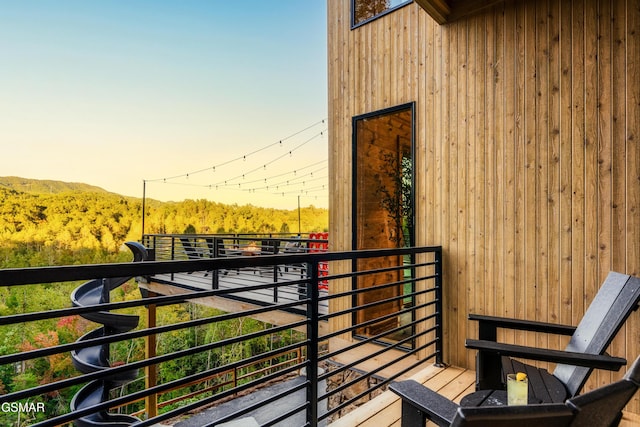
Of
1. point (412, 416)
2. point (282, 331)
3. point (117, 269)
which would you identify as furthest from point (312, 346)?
point (282, 331)

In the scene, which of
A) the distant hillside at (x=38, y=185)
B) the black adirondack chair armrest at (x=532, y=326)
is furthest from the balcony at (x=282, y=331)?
the distant hillside at (x=38, y=185)

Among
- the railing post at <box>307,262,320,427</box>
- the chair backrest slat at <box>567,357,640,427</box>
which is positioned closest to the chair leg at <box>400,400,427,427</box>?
the chair backrest slat at <box>567,357,640,427</box>

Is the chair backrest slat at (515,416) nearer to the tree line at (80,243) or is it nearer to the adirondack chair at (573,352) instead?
the adirondack chair at (573,352)

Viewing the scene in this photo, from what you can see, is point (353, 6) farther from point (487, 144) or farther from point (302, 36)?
point (302, 36)

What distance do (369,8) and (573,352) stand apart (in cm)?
395

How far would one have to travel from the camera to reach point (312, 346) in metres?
2.12

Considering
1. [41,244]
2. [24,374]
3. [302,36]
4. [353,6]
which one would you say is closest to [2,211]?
[41,244]

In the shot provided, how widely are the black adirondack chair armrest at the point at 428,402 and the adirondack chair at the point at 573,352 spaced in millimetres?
508

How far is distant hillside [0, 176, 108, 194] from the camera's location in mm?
17250

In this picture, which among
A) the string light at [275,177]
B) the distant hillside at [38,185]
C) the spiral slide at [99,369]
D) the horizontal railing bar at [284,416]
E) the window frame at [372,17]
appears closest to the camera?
the horizontal railing bar at [284,416]

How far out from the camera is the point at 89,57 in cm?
1518

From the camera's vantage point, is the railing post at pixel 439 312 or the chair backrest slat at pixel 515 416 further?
the railing post at pixel 439 312

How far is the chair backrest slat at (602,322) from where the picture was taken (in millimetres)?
1747

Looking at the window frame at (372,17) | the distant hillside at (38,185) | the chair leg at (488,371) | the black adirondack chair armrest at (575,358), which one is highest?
the window frame at (372,17)
